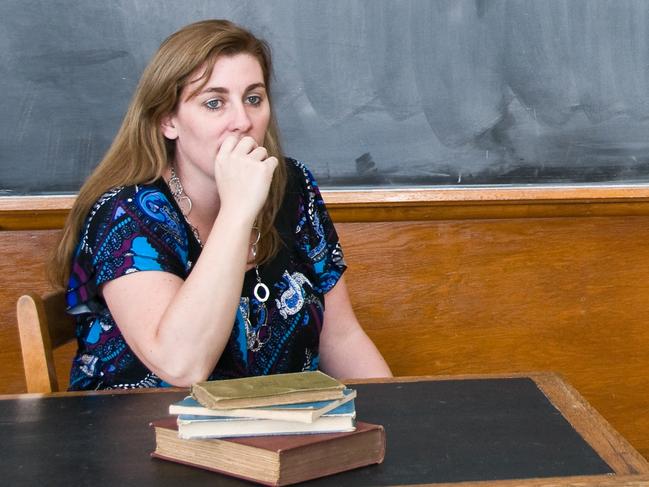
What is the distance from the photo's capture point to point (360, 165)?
2615mm

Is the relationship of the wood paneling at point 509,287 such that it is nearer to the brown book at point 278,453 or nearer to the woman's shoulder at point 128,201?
the woman's shoulder at point 128,201

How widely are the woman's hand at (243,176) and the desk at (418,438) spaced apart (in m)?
0.35

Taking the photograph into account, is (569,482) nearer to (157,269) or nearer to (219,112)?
(157,269)

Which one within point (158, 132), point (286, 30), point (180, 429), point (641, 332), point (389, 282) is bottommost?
point (641, 332)

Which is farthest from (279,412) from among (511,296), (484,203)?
(511,296)

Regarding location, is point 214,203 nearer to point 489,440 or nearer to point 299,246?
point 299,246

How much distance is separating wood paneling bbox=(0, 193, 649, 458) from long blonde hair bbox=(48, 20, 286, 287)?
746 mm

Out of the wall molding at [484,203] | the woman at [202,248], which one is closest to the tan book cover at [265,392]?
the woman at [202,248]

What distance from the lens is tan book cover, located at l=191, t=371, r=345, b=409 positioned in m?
1.10

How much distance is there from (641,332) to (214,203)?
1442mm

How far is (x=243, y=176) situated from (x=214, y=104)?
211mm

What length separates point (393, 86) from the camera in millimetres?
2621

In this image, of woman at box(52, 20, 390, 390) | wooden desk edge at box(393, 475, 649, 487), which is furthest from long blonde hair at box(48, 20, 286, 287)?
wooden desk edge at box(393, 475, 649, 487)

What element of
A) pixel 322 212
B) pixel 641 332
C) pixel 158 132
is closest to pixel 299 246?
pixel 322 212
